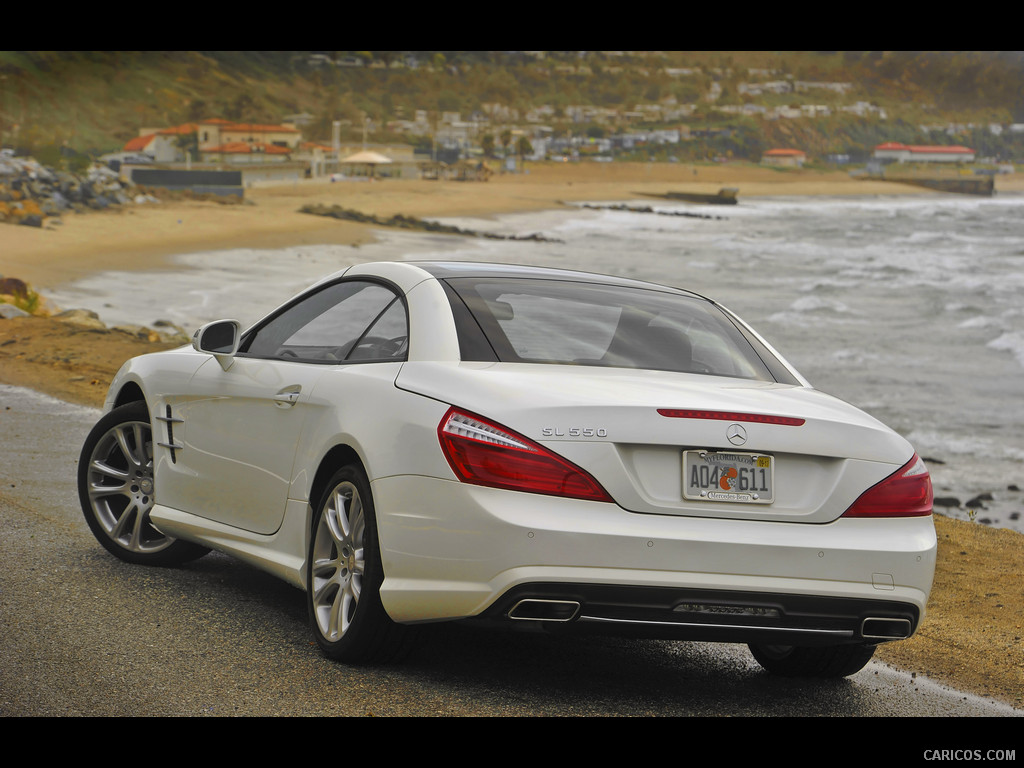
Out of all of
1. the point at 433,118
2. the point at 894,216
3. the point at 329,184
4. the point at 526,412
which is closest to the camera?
the point at 526,412

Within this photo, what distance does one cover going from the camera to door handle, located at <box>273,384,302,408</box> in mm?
5191

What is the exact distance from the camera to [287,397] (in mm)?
5242

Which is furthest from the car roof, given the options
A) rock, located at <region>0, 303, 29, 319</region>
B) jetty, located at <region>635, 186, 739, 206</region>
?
jetty, located at <region>635, 186, 739, 206</region>

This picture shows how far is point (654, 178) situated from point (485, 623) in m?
148

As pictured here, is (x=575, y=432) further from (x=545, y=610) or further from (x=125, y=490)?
(x=125, y=490)

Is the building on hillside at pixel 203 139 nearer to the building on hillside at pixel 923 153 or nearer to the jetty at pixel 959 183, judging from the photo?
the jetty at pixel 959 183


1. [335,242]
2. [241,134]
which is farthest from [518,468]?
[241,134]

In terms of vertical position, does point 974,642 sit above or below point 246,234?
above

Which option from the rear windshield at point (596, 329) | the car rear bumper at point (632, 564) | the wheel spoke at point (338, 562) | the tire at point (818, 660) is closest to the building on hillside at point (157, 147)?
the rear windshield at point (596, 329)

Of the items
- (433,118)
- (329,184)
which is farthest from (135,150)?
(433,118)

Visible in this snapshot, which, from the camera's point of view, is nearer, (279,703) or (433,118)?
(279,703)

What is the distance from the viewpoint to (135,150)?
120 metres

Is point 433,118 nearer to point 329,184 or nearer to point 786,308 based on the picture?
point 329,184

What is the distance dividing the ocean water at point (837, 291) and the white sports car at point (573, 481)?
347 inches
